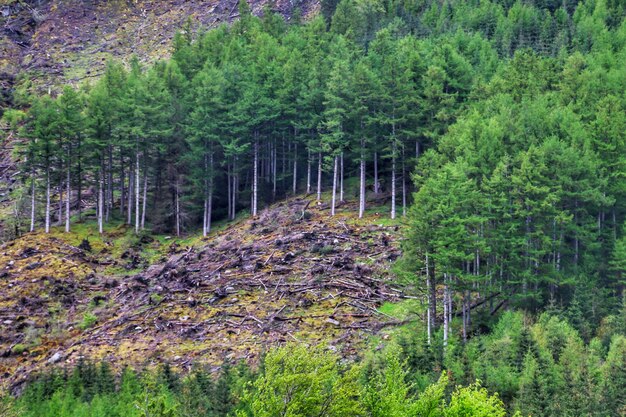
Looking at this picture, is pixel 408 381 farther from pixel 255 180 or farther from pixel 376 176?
pixel 255 180

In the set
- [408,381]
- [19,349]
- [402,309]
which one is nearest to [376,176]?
[402,309]

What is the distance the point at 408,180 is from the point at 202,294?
21.7 metres

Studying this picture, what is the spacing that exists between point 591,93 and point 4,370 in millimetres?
45029

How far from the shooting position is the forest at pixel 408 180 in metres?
27.3

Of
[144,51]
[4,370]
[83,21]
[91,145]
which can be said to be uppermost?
[83,21]

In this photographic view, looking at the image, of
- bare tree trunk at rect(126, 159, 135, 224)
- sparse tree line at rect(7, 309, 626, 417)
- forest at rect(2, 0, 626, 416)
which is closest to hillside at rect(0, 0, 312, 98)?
forest at rect(2, 0, 626, 416)

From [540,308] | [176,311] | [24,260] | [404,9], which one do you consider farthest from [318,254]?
[404,9]

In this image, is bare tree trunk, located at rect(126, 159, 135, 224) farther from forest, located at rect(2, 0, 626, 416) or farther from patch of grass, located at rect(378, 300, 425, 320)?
patch of grass, located at rect(378, 300, 425, 320)

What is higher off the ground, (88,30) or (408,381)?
(88,30)

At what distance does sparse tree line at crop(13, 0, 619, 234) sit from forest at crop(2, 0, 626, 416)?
23cm

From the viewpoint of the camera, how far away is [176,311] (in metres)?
39.1

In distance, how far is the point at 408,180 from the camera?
2131 inches

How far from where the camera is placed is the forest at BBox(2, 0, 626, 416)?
89.5 feet

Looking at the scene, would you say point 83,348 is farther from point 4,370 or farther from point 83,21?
point 83,21
